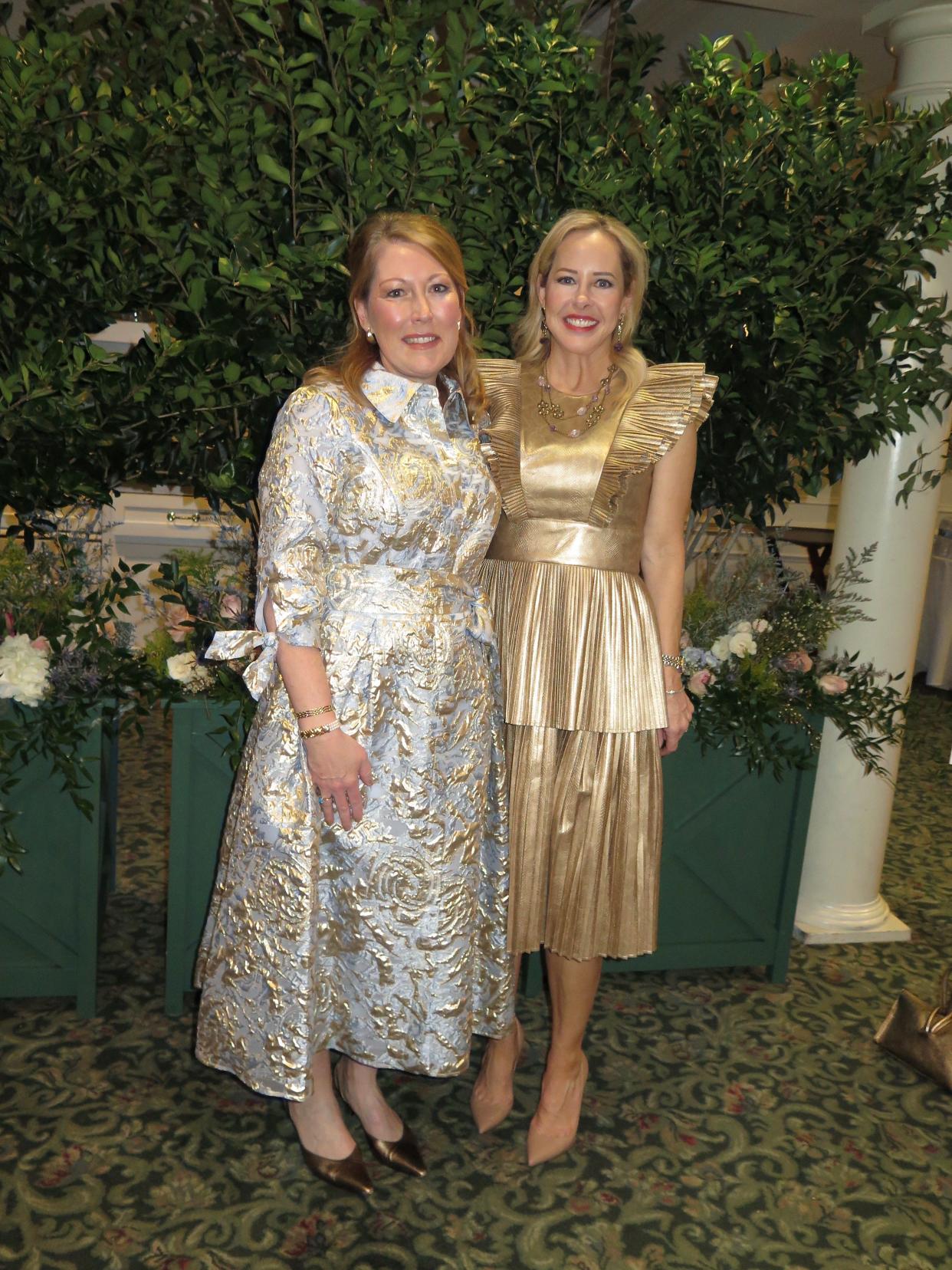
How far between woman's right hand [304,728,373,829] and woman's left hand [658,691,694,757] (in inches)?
23.8

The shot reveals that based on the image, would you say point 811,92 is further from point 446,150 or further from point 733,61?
point 446,150

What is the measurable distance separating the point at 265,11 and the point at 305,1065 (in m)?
1.77

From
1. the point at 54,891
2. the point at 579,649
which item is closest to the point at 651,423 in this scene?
the point at 579,649

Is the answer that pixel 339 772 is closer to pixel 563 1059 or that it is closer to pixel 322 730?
pixel 322 730

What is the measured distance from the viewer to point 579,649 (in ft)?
6.66

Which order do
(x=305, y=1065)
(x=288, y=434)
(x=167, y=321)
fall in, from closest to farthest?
(x=288, y=434) → (x=305, y=1065) → (x=167, y=321)

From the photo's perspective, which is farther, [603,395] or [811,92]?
[811,92]

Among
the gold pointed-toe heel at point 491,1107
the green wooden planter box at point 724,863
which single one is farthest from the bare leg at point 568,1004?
the green wooden planter box at point 724,863

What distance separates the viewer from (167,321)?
2.24 metres

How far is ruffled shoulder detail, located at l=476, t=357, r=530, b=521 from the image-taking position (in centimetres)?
201

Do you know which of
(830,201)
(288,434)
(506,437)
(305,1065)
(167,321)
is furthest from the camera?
(830,201)

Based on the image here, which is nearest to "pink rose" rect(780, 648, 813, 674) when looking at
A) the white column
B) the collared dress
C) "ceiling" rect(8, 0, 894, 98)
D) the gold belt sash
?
the white column

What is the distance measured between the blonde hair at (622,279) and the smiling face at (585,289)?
0.05 feet

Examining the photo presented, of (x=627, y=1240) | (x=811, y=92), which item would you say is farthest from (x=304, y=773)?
(x=811, y=92)
